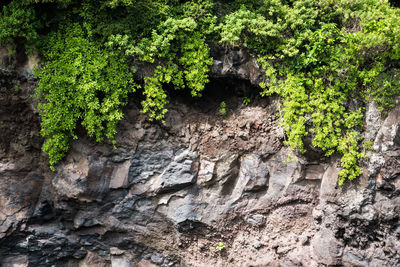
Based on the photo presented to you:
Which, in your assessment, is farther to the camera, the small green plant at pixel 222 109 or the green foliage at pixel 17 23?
the small green plant at pixel 222 109

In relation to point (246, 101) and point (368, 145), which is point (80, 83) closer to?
point (246, 101)

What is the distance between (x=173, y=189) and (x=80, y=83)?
104 inches

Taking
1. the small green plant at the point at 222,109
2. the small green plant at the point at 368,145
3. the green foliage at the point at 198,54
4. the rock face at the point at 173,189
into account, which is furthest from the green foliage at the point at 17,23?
the small green plant at the point at 368,145

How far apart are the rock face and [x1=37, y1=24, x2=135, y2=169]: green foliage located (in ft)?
1.59

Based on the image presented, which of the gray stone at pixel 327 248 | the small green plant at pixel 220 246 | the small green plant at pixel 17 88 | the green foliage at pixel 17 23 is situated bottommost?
the small green plant at pixel 220 246

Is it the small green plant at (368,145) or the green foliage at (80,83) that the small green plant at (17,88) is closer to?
the green foliage at (80,83)

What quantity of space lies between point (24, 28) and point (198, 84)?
3280 mm

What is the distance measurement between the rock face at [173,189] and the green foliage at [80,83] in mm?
486

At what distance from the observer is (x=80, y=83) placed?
5023mm

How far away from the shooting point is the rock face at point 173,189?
5.26 metres

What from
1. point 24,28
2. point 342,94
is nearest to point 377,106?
point 342,94

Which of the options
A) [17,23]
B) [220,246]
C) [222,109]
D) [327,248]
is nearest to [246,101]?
[222,109]

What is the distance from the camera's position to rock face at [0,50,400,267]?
526 centimetres

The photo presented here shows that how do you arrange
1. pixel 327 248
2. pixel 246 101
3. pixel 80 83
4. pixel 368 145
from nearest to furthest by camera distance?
pixel 368 145 < pixel 327 248 < pixel 80 83 < pixel 246 101
